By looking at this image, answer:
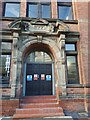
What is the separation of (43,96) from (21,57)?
7.82 ft

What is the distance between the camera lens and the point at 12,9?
9234 mm

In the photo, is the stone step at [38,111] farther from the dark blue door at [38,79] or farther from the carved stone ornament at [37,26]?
the carved stone ornament at [37,26]

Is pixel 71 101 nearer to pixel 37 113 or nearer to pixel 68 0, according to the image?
pixel 37 113

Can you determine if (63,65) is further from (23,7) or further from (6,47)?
(23,7)

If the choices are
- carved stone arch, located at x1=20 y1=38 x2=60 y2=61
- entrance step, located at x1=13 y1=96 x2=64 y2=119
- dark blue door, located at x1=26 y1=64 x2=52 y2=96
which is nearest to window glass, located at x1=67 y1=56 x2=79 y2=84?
carved stone arch, located at x1=20 y1=38 x2=60 y2=61

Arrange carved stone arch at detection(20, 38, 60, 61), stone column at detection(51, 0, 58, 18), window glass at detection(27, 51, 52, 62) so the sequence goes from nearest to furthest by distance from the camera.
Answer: carved stone arch at detection(20, 38, 60, 61) → window glass at detection(27, 51, 52, 62) → stone column at detection(51, 0, 58, 18)

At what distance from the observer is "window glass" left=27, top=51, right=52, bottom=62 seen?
28.7ft

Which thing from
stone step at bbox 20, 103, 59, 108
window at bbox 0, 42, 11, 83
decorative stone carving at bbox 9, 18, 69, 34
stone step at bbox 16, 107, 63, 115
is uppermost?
decorative stone carving at bbox 9, 18, 69, 34

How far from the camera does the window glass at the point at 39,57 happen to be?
A: 8.76m

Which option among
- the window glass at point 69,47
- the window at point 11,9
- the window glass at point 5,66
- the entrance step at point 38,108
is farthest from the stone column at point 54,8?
the entrance step at point 38,108

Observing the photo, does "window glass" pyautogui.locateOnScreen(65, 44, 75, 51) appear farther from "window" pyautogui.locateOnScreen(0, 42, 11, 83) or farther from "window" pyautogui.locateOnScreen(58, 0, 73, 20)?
"window" pyautogui.locateOnScreen(0, 42, 11, 83)

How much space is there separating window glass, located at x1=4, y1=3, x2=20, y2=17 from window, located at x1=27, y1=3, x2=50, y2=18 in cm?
73

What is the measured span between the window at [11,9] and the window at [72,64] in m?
3.77

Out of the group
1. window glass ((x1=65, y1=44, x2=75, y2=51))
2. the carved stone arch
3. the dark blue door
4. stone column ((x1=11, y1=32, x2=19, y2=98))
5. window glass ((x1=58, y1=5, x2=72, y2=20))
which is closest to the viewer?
stone column ((x1=11, y1=32, x2=19, y2=98))
